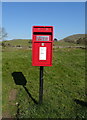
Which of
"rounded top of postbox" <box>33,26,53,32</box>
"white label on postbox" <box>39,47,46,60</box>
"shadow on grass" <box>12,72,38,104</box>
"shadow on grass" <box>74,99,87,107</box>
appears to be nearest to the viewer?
"rounded top of postbox" <box>33,26,53,32</box>

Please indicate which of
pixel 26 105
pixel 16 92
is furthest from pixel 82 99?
pixel 16 92

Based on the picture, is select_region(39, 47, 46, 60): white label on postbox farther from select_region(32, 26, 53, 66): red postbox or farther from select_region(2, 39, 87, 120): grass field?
select_region(2, 39, 87, 120): grass field

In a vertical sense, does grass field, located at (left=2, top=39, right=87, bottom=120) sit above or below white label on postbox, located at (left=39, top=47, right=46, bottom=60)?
below

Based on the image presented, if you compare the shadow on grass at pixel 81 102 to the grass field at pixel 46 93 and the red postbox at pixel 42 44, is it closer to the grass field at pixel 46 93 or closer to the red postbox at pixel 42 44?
the grass field at pixel 46 93

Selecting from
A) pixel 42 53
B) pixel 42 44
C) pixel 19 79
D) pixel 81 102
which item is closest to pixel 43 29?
pixel 42 44

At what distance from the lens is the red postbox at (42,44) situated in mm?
4242

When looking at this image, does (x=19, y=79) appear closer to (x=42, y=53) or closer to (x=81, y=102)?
(x=42, y=53)

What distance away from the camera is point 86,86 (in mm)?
6172

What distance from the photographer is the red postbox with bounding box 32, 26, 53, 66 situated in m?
4.24

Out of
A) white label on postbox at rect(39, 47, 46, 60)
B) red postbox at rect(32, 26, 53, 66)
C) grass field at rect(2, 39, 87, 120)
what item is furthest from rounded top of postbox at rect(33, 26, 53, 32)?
grass field at rect(2, 39, 87, 120)

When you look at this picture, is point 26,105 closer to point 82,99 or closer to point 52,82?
point 82,99

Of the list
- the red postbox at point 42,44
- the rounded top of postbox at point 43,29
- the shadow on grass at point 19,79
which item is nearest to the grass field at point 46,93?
the shadow on grass at point 19,79

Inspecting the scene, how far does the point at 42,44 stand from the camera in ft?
14.4

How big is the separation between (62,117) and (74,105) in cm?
79
